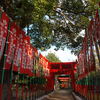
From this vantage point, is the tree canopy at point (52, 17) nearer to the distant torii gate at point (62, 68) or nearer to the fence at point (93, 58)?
the fence at point (93, 58)

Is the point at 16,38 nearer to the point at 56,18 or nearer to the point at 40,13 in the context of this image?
the point at 40,13

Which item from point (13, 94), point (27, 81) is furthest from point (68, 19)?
point (13, 94)

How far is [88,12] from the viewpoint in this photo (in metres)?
10.6

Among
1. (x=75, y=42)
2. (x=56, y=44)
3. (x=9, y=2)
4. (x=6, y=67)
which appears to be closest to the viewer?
(x=6, y=67)

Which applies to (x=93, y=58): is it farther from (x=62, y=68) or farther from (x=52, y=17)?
(x=62, y=68)

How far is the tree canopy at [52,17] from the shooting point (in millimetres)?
7086

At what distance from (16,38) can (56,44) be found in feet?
29.4

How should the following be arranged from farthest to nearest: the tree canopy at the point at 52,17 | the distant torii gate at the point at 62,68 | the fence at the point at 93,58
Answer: the distant torii gate at the point at 62,68 → the tree canopy at the point at 52,17 → the fence at the point at 93,58

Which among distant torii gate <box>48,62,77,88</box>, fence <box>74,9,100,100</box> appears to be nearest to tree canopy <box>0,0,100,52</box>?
fence <box>74,9,100,100</box>

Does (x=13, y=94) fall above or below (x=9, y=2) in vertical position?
below

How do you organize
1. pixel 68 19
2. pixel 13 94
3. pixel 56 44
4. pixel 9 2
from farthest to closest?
1. pixel 56 44
2. pixel 68 19
3. pixel 9 2
4. pixel 13 94

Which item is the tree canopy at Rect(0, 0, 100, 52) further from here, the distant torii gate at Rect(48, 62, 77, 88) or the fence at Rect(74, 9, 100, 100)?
the distant torii gate at Rect(48, 62, 77, 88)

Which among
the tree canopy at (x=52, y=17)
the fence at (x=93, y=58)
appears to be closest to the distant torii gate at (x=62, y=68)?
the tree canopy at (x=52, y=17)

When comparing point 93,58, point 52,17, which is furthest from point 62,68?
point 93,58
